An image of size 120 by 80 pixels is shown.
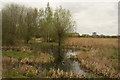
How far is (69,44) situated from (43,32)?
4.93 m

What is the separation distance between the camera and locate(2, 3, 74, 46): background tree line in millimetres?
16777

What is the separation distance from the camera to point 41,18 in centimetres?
2584

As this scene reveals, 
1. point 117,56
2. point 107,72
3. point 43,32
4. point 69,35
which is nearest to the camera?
point 107,72

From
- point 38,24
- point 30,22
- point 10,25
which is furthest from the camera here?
point 38,24

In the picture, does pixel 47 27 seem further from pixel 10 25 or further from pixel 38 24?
pixel 10 25

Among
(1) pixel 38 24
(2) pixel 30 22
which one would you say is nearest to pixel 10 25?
(2) pixel 30 22

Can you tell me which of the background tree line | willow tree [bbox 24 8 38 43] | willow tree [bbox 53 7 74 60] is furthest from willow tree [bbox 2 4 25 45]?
willow tree [bbox 53 7 74 60]

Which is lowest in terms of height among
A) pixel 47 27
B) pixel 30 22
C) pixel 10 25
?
pixel 10 25

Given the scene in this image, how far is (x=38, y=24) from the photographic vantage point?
23.9 metres

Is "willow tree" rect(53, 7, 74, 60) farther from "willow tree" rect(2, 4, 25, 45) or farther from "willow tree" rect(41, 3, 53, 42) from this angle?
"willow tree" rect(2, 4, 25, 45)

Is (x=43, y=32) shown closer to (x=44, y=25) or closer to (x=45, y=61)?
(x=44, y=25)

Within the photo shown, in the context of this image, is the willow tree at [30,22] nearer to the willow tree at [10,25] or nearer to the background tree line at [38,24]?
the background tree line at [38,24]

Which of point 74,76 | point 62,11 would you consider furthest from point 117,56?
point 62,11

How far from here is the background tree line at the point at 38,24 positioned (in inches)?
660
